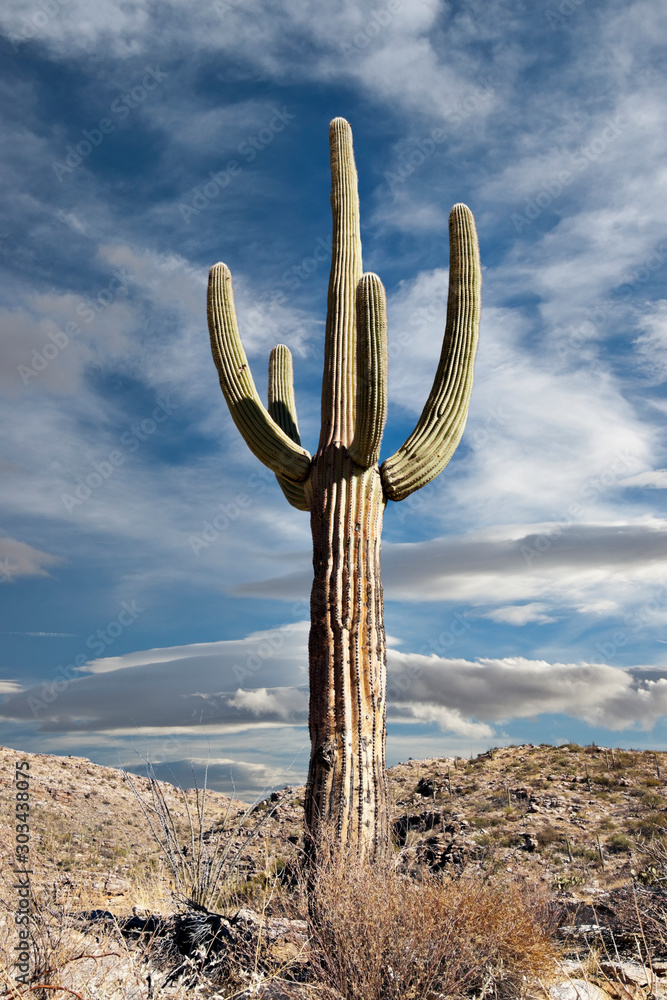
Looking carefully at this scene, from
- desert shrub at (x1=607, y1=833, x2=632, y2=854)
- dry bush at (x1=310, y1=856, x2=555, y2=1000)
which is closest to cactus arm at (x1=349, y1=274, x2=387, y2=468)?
dry bush at (x1=310, y1=856, x2=555, y2=1000)

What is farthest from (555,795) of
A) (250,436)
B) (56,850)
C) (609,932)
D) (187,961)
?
(187,961)

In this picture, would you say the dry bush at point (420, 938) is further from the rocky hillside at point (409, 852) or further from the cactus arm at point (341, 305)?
the cactus arm at point (341, 305)

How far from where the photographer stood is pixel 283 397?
10.3m

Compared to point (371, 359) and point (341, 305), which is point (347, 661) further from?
point (341, 305)

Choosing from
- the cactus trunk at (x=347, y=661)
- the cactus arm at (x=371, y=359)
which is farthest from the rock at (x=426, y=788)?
the cactus arm at (x=371, y=359)

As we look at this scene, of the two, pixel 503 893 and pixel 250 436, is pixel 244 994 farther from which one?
pixel 250 436

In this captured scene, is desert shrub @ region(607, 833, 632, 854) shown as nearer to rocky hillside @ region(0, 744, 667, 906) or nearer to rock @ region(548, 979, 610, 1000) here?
rocky hillside @ region(0, 744, 667, 906)

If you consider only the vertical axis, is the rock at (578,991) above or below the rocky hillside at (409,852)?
below

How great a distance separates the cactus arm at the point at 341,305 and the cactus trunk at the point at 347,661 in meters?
0.57

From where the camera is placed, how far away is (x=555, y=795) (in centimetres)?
1529

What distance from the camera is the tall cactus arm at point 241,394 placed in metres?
8.83

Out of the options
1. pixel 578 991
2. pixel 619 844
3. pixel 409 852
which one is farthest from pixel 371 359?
pixel 619 844

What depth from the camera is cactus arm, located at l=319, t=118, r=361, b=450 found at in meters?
8.71

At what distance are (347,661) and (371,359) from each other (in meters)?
3.14
